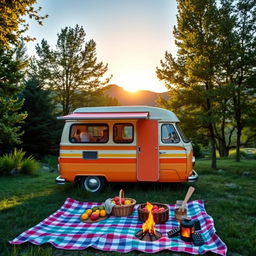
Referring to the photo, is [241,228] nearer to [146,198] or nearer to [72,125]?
[146,198]

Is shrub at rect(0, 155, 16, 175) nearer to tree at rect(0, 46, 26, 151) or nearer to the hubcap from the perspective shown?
tree at rect(0, 46, 26, 151)

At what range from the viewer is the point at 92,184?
7.92m

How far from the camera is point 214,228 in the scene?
4793mm

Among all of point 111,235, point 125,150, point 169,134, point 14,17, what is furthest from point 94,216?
point 14,17

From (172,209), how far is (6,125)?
23.5 feet

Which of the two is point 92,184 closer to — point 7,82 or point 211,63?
point 7,82

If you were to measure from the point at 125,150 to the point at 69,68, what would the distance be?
1788 cm

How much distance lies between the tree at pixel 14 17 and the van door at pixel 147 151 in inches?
192

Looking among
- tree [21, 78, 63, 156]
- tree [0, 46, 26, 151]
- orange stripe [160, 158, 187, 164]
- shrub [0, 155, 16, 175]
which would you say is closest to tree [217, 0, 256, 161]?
orange stripe [160, 158, 187, 164]

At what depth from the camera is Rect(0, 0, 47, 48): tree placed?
7.89 m

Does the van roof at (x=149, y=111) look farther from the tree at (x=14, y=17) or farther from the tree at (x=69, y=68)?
the tree at (x=69, y=68)

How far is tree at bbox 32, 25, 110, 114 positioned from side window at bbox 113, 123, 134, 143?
16.8 metres

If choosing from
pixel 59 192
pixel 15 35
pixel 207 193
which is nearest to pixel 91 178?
pixel 59 192

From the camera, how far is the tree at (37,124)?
17375 millimetres
